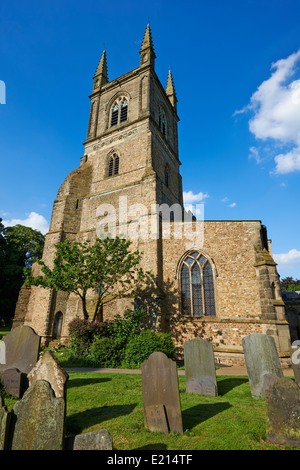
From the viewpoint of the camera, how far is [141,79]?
22.3 m

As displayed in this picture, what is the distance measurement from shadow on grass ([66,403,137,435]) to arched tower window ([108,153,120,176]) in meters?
17.1

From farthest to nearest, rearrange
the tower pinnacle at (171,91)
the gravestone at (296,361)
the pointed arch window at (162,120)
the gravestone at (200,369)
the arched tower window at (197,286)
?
the tower pinnacle at (171,91) → the pointed arch window at (162,120) → the arched tower window at (197,286) → the gravestone at (200,369) → the gravestone at (296,361)

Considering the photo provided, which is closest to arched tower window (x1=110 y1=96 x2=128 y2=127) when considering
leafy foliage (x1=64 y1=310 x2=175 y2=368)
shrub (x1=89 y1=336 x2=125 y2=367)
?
leafy foliage (x1=64 y1=310 x2=175 y2=368)

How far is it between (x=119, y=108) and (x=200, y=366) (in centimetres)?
2287

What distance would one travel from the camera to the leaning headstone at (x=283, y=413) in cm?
374

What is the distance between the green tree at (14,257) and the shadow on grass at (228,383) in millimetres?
23805

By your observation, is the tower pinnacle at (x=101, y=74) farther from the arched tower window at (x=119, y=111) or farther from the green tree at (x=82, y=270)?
the green tree at (x=82, y=270)

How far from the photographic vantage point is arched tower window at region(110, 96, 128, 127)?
22453 millimetres

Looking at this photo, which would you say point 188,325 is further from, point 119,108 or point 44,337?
point 119,108

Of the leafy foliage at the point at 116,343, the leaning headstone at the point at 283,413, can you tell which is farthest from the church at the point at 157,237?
the leaning headstone at the point at 283,413

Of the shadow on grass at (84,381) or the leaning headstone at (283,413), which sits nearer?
the leaning headstone at (283,413)

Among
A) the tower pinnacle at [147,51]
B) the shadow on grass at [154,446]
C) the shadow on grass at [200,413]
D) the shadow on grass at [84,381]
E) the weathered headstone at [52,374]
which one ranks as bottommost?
the shadow on grass at [84,381]

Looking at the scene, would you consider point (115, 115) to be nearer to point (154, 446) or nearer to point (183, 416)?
point (183, 416)

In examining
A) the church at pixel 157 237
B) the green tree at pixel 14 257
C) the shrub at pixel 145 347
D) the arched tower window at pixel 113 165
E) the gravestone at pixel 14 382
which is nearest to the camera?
the gravestone at pixel 14 382
